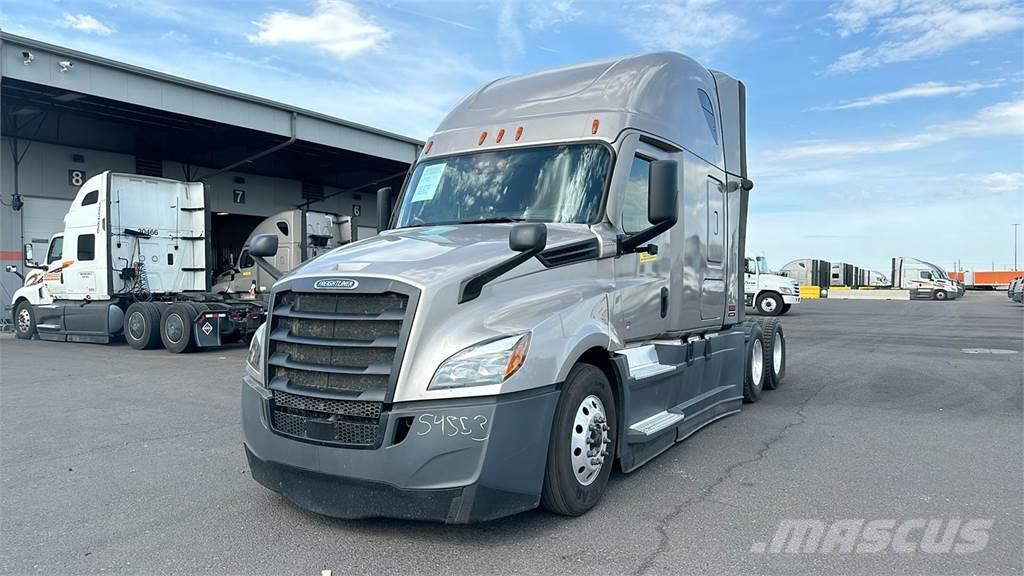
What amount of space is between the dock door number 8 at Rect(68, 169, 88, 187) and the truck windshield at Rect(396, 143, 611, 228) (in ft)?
73.4

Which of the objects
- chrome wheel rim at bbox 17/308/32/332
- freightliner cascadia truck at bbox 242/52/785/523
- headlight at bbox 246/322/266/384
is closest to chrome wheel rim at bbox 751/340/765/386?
freightliner cascadia truck at bbox 242/52/785/523

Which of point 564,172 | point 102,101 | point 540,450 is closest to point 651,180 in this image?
point 564,172

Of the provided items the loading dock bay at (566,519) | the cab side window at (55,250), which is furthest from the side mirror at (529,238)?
the cab side window at (55,250)

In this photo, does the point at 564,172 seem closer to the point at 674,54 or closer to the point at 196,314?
the point at 674,54

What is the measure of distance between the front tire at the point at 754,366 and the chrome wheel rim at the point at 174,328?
38.2 feet

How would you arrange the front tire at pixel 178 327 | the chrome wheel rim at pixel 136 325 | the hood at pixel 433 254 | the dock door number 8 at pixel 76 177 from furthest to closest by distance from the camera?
the dock door number 8 at pixel 76 177, the chrome wheel rim at pixel 136 325, the front tire at pixel 178 327, the hood at pixel 433 254

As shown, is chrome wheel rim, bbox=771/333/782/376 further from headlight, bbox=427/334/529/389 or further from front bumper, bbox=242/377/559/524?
headlight, bbox=427/334/529/389

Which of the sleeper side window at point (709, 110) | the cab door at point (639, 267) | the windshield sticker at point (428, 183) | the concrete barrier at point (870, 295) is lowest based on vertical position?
the concrete barrier at point (870, 295)

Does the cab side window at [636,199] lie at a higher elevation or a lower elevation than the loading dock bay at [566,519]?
higher

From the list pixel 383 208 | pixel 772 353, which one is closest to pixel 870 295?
pixel 772 353

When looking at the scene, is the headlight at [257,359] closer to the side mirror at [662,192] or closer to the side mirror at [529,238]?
the side mirror at [529,238]

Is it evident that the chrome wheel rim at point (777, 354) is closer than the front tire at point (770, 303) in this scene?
Yes

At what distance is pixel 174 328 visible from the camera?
1509 cm

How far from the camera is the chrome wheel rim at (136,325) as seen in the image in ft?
51.1
